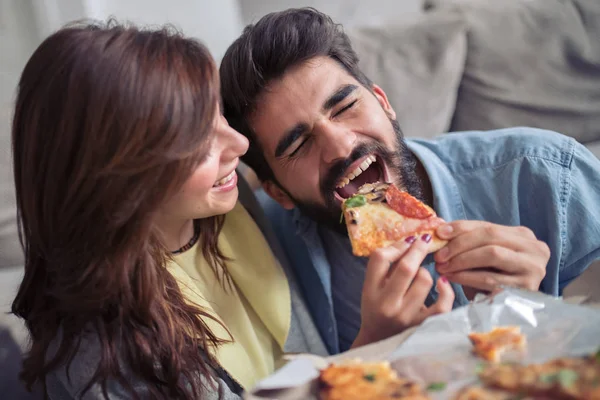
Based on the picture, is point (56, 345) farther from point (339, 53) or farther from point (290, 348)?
point (339, 53)

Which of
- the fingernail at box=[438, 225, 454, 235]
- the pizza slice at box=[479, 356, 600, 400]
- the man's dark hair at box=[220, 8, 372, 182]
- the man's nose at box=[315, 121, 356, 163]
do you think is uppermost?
the man's dark hair at box=[220, 8, 372, 182]

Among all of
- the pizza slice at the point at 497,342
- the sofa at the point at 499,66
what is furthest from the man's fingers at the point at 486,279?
the sofa at the point at 499,66

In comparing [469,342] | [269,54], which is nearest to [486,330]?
[469,342]

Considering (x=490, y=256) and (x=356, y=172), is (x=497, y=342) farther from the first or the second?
(x=356, y=172)

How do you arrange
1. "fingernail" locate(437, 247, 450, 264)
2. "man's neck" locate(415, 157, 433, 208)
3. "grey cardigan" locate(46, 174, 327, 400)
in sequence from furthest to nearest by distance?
"man's neck" locate(415, 157, 433, 208), "grey cardigan" locate(46, 174, 327, 400), "fingernail" locate(437, 247, 450, 264)

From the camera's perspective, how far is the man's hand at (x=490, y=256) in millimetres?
835

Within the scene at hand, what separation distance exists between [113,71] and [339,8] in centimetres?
167

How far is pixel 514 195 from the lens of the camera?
3.85ft

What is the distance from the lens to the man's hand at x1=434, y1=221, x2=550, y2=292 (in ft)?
2.74

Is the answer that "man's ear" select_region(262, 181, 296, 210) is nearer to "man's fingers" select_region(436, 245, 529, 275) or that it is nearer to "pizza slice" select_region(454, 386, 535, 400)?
"man's fingers" select_region(436, 245, 529, 275)

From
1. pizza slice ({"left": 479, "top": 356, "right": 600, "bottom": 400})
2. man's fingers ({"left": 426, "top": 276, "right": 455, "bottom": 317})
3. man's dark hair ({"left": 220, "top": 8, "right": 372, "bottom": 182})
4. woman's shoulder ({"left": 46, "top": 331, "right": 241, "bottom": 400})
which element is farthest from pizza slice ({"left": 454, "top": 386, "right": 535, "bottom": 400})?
man's dark hair ({"left": 220, "top": 8, "right": 372, "bottom": 182})

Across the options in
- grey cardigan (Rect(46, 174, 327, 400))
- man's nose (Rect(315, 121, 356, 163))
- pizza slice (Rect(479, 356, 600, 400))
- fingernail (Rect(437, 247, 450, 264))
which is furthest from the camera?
man's nose (Rect(315, 121, 356, 163))

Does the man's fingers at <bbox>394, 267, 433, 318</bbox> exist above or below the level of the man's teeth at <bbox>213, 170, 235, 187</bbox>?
below

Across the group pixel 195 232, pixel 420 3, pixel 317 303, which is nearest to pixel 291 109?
pixel 195 232
